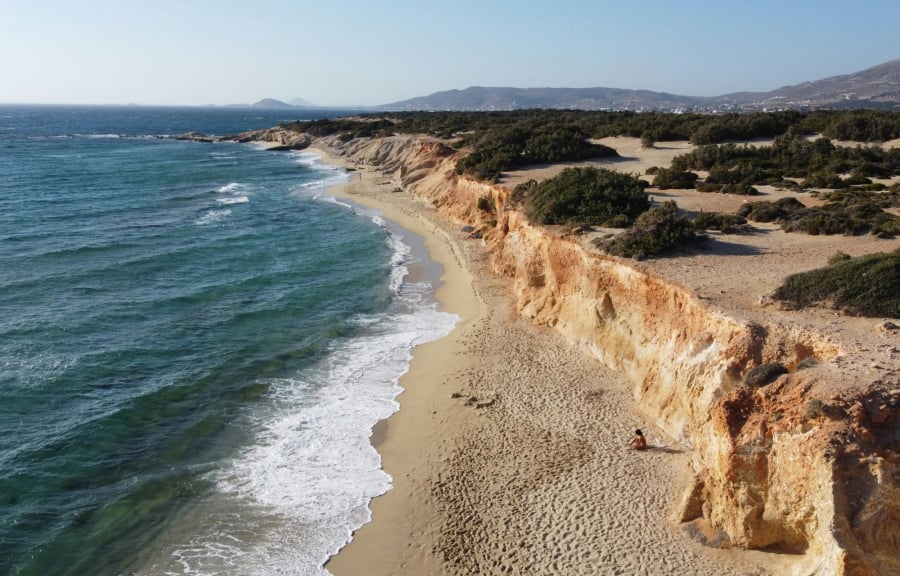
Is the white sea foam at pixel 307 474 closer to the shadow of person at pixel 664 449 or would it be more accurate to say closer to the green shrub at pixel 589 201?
the shadow of person at pixel 664 449

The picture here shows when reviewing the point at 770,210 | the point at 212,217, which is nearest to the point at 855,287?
the point at 770,210

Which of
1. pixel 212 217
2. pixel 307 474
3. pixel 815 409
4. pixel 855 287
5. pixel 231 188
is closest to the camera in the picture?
pixel 815 409

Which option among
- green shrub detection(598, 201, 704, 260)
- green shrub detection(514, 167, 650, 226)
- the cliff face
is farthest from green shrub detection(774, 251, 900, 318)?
green shrub detection(514, 167, 650, 226)

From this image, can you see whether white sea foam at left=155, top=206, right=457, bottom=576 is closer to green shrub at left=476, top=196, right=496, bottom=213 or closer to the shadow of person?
the shadow of person

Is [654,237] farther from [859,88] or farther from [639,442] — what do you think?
[859,88]

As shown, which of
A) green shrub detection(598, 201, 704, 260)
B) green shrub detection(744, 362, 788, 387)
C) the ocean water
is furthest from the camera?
green shrub detection(598, 201, 704, 260)

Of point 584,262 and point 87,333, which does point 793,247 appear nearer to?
point 584,262

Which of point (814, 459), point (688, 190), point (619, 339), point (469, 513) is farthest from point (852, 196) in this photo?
point (469, 513)
